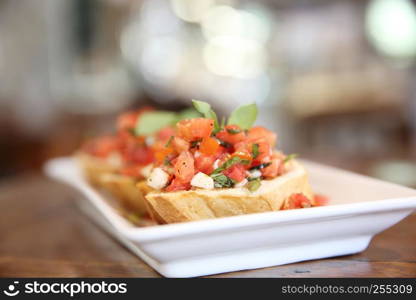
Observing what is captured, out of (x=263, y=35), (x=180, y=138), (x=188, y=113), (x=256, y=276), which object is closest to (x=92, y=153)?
(x=188, y=113)

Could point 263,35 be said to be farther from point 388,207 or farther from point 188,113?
point 388,207

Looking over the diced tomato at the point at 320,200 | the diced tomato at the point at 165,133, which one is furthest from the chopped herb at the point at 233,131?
the diced tomato at the point at 165,133

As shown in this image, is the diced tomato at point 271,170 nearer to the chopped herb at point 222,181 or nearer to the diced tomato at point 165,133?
the chopped herb at point 222,181

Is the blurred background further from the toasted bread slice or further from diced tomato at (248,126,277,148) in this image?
the toasted bread slice

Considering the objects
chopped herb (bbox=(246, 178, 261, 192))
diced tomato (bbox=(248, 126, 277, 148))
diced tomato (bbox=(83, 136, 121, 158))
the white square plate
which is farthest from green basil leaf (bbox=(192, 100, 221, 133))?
diced tomato (bbox=(83, 136, 121, 158))

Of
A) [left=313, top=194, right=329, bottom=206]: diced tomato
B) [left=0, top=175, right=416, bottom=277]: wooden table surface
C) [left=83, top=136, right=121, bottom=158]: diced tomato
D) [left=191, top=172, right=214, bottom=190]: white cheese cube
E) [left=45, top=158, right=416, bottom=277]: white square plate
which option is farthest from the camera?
[left=83, top=136, right=121, bottom=158]: diced tomato
